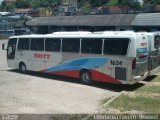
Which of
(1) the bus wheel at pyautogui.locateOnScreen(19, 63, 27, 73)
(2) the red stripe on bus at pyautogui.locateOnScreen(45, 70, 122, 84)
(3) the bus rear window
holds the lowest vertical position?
(1) the bus wheel at pyautogui.locateOnScreen(19, 63, 27, 73)

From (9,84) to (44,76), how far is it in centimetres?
340

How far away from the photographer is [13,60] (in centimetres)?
2255

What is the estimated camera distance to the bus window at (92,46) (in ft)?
55.4

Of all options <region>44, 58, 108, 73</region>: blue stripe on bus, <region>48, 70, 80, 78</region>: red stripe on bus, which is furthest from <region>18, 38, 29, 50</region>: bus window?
<region>48, 70, 80, 78</region>: red stripe on bus

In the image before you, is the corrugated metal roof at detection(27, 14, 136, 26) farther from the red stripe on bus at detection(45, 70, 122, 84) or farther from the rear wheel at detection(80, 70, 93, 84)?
the rear wheel at detection(80, 70, 93, 84)

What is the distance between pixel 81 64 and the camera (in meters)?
17.9

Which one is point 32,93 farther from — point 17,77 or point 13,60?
point 13,60

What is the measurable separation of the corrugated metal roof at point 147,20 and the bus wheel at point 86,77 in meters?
25.6

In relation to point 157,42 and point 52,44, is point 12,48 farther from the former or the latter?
point 157,42

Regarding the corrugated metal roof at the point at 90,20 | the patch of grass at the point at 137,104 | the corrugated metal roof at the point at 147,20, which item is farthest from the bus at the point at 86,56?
the corrugated metal roof at the point at 90,20

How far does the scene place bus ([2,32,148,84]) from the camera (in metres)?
15.5

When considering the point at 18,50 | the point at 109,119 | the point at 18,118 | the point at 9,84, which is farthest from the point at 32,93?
the point at 18,50

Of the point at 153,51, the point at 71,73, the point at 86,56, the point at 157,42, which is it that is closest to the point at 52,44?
the point at 71,73

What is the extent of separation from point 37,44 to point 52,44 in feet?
4.87
